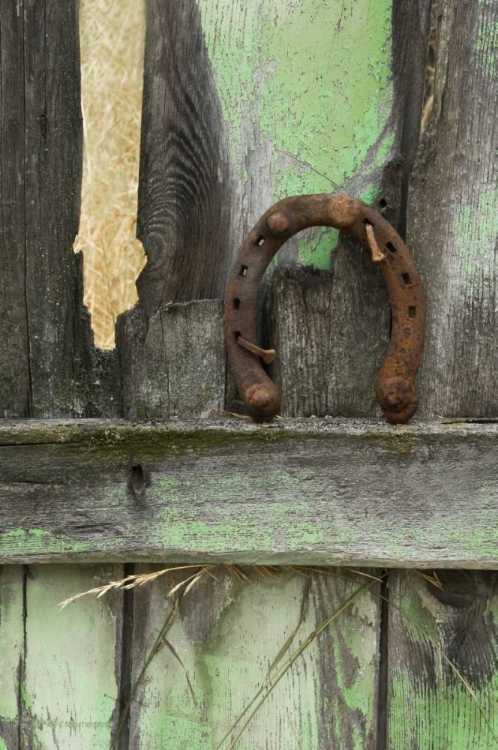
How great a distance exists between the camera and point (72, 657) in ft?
3.90

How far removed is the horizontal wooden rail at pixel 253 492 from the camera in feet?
3.34

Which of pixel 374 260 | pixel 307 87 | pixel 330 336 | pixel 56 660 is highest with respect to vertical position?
pixel 307 87

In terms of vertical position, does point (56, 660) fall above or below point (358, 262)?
below

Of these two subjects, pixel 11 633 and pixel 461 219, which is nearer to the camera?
pixel 461 219

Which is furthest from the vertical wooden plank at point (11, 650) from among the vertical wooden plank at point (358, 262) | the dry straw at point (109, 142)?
the vertical wooden plank at point (358, 262)

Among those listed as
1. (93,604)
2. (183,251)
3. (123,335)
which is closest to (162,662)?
(93,604)

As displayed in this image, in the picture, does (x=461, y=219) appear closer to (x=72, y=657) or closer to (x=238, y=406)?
(x=238, y=406)

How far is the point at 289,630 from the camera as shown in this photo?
1.16m

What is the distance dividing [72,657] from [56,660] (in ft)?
0.10

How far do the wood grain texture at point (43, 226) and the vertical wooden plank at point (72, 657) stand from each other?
11.2 inches

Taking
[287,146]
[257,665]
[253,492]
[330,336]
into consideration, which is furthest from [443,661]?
[287,146]

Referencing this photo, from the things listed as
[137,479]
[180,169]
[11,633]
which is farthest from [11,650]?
[180,169]

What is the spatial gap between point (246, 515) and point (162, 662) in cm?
33

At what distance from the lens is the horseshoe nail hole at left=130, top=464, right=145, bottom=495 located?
1.06m
